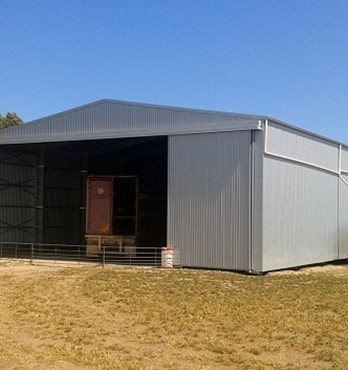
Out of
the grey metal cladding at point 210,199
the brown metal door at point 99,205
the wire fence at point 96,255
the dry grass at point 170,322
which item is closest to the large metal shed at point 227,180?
the grey metal cladding at point 210,199

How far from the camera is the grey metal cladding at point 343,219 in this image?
A: 2933 cm

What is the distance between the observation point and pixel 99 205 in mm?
28344

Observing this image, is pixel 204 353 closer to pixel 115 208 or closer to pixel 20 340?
pixel 20 340

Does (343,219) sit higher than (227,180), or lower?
lower

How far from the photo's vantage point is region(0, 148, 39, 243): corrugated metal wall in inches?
1249

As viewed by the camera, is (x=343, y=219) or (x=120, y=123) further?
(x=343, y=219)

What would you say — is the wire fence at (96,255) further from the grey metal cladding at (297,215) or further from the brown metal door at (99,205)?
the grey metal cladding at (297,215)

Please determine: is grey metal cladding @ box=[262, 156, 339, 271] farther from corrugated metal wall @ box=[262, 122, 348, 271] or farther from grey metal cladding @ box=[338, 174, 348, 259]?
grey metal cladding @ box=[338, 174, 348, 259]

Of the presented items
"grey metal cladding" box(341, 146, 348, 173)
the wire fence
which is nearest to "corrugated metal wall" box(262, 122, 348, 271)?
"grey metal cladding" box(341, 146, 348, 173)

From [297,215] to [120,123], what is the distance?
8361 mm

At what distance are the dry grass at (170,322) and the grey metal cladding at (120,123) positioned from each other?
609 centimetres

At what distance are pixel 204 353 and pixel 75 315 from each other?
4.15m

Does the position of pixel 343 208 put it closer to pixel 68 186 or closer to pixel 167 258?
pixel 167 258

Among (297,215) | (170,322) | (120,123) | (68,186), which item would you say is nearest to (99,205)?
(120,123)
